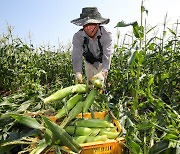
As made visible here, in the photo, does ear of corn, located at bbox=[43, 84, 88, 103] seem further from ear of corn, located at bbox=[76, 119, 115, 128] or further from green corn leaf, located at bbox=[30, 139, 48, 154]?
green corn leaf, located at bbox=[30, 139, 48, 154]


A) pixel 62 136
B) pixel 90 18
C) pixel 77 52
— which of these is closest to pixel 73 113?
pixel 62 136

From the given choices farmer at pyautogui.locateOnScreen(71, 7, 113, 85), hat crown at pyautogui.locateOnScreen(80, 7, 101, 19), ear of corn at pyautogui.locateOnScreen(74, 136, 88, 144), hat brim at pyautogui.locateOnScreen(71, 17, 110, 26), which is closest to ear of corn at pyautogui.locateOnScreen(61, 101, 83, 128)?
ear of corn at pyautogui.locateOnScreen(74, 136, 88, 144)

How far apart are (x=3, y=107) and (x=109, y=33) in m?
1.76

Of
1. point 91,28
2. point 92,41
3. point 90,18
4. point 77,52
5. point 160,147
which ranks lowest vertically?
point 160,147

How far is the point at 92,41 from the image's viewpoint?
4137 millimetres

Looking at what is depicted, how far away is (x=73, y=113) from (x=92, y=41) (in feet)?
6.43

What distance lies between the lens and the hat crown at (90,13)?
149 inches

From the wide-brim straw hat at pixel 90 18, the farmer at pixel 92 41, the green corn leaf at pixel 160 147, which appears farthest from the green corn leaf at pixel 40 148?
the wide-brim straw hat at pixel 90 18

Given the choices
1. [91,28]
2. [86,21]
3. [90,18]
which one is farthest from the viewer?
[91,28]

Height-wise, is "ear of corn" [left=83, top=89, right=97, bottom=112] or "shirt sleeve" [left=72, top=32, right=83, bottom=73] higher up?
"shirt sleeve" [left=72, top=32, right=83, bottom=73]

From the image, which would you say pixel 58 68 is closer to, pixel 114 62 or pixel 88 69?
pixel 114 62

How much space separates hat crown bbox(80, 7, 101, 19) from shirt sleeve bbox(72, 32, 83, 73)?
0.30 m

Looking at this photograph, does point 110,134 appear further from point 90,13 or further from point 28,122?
point 90,13

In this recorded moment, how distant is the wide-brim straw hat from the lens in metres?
3.63
